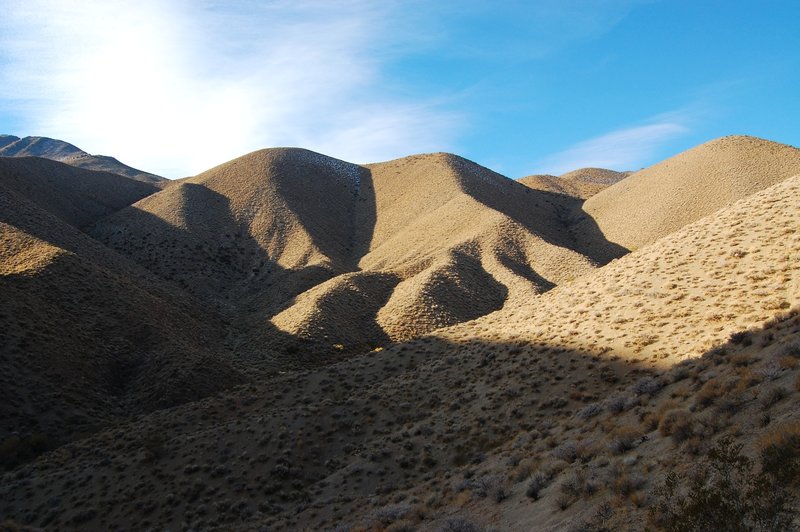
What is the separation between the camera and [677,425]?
11.9 meters

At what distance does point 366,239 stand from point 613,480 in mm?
78322

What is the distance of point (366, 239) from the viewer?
88.2 meters

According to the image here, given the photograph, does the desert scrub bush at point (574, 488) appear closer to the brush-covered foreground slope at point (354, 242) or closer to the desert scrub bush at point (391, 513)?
the desert scrub bush at point (391, 513)

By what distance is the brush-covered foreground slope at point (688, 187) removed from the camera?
255ft

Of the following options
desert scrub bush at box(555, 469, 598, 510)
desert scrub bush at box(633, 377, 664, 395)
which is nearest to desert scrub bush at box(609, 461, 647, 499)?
desert scrub bush at box(555, 469, 598, 510)

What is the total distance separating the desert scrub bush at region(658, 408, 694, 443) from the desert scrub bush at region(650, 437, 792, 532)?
1897 mm

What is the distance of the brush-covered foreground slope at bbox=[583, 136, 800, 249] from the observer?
77.6 meters

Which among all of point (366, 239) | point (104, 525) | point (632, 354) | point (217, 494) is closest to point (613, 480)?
point (632, 354)

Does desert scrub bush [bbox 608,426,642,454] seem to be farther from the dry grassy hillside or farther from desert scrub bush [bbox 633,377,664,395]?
the dry grassy hillside

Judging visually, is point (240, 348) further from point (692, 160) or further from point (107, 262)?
point (692, 160)

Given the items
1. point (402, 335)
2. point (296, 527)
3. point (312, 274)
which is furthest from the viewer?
point (312, 274)

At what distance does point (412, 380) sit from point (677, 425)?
69.7ft

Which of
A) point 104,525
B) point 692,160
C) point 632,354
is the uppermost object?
point 692,160

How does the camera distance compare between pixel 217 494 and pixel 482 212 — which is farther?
pixel 482 212
